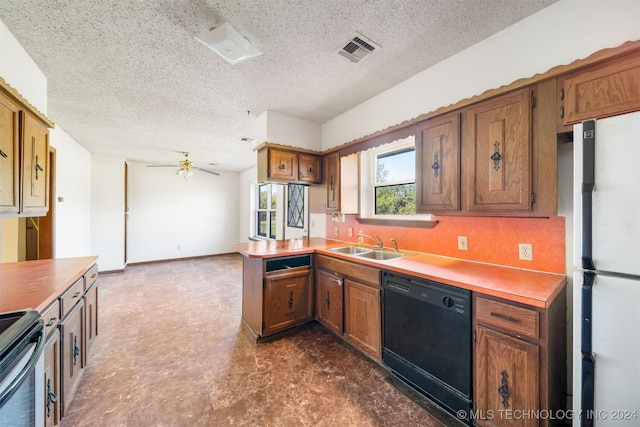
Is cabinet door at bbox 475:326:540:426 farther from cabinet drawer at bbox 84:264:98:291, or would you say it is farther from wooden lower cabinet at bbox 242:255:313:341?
cabinet drawer at bbox 84:264:98:291

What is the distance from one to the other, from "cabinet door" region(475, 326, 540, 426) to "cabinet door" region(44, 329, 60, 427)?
237 cm

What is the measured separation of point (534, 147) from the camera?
146 centimetres

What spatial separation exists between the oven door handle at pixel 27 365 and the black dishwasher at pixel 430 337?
1925 mm

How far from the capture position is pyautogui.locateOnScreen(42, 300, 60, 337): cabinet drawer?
4.12 feet

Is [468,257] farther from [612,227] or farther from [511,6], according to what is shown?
[511,6]

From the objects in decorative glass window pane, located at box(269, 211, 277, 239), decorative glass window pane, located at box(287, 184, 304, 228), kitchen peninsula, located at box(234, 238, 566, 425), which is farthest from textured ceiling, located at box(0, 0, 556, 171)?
decorative glass window pane, located at box(269, 211, 277, 239)

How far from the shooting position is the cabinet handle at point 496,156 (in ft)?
5.24

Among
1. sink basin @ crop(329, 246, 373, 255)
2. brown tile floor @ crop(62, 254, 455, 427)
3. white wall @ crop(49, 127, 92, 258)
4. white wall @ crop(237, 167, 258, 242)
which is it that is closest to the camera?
brown tile floor @ crop(62, 254, 455, 427)

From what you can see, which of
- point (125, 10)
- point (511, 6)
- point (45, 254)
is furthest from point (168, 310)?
point (511, 6)

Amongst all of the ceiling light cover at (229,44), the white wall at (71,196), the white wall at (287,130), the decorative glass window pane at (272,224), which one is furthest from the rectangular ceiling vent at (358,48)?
the decorative glass window pane at (272,224)

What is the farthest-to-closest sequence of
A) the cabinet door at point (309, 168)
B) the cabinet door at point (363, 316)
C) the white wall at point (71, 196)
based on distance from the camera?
1. the white wall at point (71, 196)
2. the cabinet door at point (309, 168)
3. the cabinet door at point (363, 316)

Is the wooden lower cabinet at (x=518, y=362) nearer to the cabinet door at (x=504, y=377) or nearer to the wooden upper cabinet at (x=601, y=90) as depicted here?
the cabinet door at (x=504, y=377)

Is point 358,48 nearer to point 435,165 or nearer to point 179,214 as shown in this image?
point 435,165

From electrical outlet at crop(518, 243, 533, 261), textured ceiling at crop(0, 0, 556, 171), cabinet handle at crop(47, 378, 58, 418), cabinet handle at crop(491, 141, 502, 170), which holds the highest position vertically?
textured ceiling at crop(0, 0, 556, 171)
